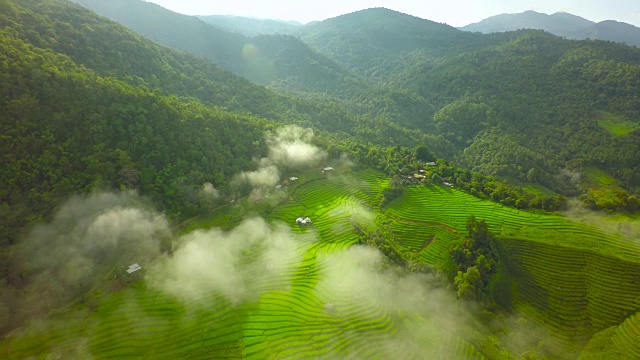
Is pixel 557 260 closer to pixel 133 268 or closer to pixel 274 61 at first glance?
pixel 133 268

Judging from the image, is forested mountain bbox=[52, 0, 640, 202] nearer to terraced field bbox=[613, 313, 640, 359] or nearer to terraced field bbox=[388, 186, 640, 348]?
terraced field bbox=[388, 186, 640, 348]

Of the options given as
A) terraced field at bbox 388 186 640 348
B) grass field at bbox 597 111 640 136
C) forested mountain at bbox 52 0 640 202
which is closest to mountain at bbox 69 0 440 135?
forested mountain at bbox 52 0 640 202

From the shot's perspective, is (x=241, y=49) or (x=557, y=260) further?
(x=241, y=49)

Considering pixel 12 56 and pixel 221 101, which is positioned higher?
pixel 12 56

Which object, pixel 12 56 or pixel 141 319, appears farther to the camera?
pixel 12 56

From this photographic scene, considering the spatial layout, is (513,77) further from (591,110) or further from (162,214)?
(162,214)

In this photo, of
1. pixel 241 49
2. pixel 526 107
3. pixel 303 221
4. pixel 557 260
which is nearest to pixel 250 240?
pixel 303 221

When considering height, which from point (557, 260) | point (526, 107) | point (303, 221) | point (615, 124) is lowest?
point (303, 221)

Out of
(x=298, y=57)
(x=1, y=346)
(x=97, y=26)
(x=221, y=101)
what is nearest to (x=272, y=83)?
(x=298, y=57)
